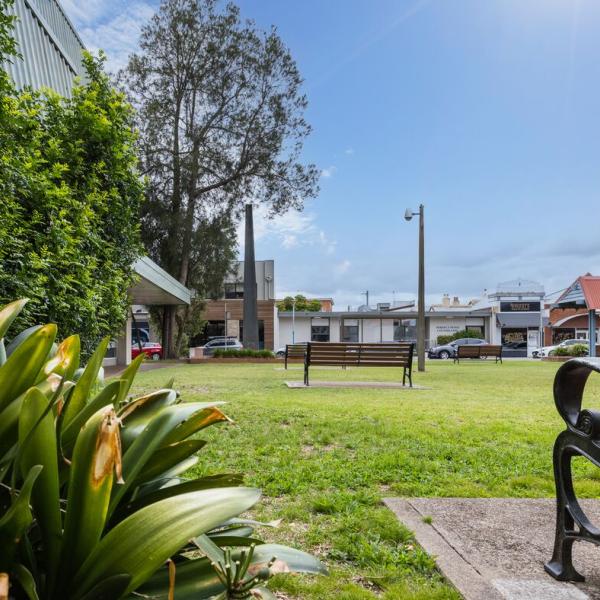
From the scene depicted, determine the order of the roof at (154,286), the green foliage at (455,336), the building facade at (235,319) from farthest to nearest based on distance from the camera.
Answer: the green foliage at (455,336), the building facade at (235,319), the roof at (154,286)

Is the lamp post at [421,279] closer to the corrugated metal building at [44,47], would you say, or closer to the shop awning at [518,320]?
the corrugated metal building at [44,47]

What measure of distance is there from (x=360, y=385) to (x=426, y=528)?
8518 millimetres

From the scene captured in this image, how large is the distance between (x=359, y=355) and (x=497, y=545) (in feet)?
27.8

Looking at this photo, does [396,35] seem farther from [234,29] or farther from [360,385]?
[234,29]

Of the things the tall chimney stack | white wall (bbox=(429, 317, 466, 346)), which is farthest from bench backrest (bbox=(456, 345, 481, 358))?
white wall (bbox=(429, 317, 466, 346))

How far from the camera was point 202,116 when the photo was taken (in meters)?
28.0

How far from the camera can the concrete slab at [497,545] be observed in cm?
202

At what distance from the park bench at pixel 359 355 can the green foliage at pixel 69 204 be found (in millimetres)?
5055

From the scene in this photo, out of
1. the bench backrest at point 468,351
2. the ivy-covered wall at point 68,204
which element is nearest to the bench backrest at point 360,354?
the ivy-covered wall at point 68,204

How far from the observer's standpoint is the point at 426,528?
8.79ft

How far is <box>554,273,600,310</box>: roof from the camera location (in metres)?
26.6

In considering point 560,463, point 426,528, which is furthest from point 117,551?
point 426,528

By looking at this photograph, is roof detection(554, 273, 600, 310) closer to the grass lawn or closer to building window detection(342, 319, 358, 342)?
building window detection(342, 319, 358, 342)

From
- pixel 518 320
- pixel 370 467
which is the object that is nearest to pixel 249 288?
pixel 370 467
